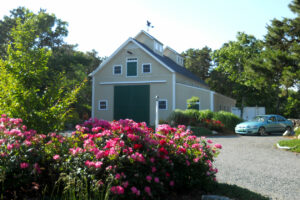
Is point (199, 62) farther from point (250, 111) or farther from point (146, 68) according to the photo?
point (146, 68)

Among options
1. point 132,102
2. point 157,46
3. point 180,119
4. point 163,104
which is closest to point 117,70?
point 132,102

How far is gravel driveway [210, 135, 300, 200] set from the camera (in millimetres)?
5398

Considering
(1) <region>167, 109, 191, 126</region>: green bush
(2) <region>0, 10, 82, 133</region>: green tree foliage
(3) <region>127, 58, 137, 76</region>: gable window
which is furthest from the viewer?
(3) <region>127, 58, 137, 76</region>: gable window

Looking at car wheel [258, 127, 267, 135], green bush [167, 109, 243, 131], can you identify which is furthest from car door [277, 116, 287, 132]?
green bush [167, 109, 243, 131]

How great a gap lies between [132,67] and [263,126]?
1251 centimetres

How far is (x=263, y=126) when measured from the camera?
18.0 meters

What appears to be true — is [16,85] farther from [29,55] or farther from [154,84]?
[154,84]

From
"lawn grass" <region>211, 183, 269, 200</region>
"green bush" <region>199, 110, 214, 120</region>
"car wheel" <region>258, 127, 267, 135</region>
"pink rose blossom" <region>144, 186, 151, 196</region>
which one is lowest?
"lawn grass" <region>211, 183, 269, 200</region>

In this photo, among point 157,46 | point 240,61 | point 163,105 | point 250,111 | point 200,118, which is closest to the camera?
point 200,118

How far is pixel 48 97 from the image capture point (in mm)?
5625

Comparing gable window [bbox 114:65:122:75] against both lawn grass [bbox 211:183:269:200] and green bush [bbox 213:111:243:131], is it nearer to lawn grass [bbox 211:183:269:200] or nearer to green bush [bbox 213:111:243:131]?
green bush [bbox 213:111:243:131]

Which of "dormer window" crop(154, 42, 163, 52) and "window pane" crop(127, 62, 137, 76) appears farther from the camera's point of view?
"dormer window" crop(154, 42, 163, 52)

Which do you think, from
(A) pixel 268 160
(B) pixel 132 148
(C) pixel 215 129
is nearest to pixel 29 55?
(B) pixel 132 148

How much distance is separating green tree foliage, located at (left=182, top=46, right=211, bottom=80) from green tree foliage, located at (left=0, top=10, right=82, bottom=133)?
130 feet
